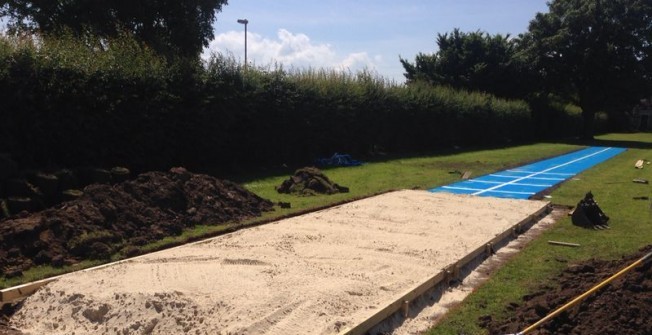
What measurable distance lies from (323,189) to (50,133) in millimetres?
6113

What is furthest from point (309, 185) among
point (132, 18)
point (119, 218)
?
point (132, 18)

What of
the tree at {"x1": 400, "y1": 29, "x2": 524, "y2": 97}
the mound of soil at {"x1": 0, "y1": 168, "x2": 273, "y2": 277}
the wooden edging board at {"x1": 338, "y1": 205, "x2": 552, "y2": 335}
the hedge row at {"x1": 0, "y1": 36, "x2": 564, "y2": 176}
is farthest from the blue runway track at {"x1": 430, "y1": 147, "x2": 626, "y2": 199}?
the tree at {"x1": 400, "y1": 29, "x2": 524, "y2": 97}

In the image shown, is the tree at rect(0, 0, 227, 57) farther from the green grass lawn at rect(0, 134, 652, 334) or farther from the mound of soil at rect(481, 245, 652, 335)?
the mound of soil at rect(481, 245, 652, 335)

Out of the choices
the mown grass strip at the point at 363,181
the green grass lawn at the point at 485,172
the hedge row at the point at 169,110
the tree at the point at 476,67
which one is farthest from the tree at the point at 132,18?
the tree at the point at 476,67

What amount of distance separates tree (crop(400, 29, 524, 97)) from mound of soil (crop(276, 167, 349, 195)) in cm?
3245

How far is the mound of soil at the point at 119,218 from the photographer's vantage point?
7184 millimetres

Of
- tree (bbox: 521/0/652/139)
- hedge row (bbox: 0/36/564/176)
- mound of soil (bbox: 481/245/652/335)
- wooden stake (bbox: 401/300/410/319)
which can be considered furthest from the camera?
tree (bbox: 521/0/652/139)

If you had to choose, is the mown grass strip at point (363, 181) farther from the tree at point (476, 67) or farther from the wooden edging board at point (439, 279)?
the tree at point (476, 67)

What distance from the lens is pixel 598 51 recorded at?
1690 inches

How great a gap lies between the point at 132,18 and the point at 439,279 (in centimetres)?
2001

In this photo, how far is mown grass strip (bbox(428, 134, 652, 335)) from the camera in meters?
5.66

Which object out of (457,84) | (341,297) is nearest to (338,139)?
(341,297)

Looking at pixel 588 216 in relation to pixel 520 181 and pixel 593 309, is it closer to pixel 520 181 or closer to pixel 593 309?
pixel 593 309

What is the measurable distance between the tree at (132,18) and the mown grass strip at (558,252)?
48.2ft
